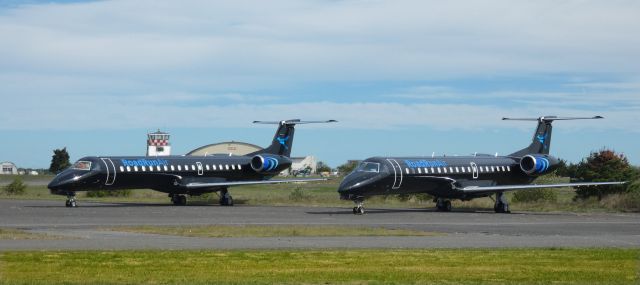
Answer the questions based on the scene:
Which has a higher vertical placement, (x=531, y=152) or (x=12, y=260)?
(x=531, y=152)

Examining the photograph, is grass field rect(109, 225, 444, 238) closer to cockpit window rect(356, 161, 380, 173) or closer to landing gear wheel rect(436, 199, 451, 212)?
cockpit window rect(356, 161, 380, 173)

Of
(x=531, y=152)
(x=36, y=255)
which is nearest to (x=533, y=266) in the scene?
(x=36, y=255)

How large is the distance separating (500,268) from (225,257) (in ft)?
19.7

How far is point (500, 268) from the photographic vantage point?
2066 centimetres

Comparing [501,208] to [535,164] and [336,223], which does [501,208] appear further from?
[336,223]

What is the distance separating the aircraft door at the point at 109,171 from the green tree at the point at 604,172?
27446 millimetres

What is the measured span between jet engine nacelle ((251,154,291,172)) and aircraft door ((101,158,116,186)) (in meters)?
10.3

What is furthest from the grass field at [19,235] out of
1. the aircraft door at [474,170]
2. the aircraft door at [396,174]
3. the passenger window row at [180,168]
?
the aircraft door at [474,170]

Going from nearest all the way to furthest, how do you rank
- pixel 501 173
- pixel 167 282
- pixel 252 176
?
pixel 167 282
pixel 501 173
pixel 252 176

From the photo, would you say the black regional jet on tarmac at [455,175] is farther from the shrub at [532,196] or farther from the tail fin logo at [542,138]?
the shrub at [532,196]

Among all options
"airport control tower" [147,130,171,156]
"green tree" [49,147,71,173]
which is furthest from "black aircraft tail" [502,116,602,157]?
"green tree" [49,147,71,173]

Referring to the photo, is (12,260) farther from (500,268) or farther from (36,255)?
(500,268)

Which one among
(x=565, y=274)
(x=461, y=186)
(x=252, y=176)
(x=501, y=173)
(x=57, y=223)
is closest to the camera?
(x=565, y=274)

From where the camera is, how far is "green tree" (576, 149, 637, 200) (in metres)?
59.9
